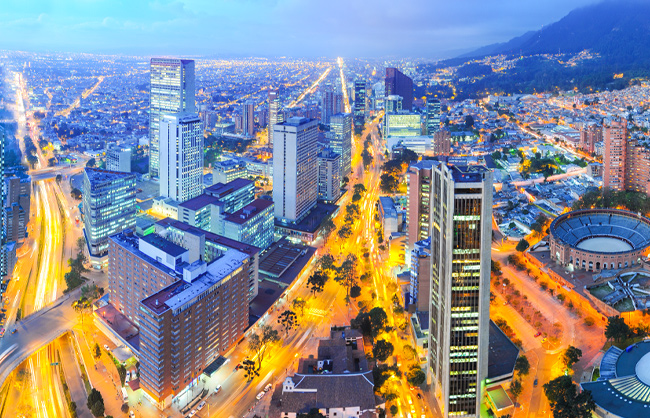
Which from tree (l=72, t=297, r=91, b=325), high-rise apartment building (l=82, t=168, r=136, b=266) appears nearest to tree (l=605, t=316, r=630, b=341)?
tree (l=72, t=297, r=91, b=325)

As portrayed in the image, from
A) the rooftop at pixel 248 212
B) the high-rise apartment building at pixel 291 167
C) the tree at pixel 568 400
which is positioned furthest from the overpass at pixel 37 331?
the tree at pixel 568 400

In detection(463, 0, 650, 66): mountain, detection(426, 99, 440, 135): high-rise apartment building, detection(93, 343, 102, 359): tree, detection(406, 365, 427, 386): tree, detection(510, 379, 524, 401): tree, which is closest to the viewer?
detection(510, 379, 524, 401): tree

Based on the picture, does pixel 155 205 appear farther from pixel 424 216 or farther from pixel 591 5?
pixel 591 5

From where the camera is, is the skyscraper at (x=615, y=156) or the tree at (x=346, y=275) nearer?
the tree at (x=346, y=275)

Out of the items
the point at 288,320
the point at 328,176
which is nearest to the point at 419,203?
the point at 288,320

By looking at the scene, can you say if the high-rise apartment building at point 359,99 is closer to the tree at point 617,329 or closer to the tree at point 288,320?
the tree at point 288,320

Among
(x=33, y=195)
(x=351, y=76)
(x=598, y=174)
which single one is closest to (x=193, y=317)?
Answer: (x=33, y=195)

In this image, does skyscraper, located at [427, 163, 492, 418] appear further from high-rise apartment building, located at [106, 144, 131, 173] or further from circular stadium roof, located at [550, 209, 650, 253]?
high-rise apartment building, located at [106, 144, 131, 173]

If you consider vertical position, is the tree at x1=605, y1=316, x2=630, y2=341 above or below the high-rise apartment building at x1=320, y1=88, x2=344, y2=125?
below
